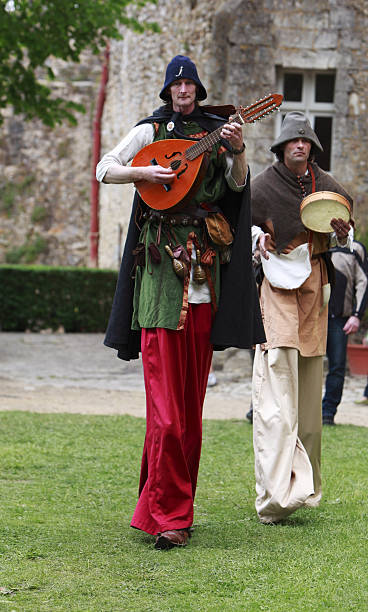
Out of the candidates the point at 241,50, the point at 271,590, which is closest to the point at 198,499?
the point at 271,590

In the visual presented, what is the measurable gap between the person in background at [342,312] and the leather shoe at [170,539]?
4.55 m

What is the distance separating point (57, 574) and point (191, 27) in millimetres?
11496

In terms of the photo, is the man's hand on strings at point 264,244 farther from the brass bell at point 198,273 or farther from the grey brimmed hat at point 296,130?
the brass bell at point 198,273

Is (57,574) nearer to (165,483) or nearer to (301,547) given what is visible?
(165,483)

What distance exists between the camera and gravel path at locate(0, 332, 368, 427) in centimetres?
1001

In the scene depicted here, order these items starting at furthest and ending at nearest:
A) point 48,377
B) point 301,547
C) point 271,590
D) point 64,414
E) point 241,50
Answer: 1. point 241,50
2. point 48,377
3. point 64,414
4. point 301,547
5. point 271,590

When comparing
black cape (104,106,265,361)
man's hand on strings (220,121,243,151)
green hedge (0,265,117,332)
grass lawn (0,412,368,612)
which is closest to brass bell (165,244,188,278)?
black cape (104,106,265,361)

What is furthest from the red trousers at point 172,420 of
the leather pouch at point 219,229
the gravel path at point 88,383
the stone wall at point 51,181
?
the stone wall at point 51,181

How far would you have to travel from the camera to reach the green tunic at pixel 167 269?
15.1 feet

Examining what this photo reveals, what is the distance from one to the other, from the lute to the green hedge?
47.7 ft

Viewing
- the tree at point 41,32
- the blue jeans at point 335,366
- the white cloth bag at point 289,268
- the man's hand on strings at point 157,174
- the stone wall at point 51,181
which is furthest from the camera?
the stone wall at point 51,181

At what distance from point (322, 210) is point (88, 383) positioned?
7.60m

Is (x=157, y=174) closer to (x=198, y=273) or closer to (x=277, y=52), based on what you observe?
(x=198, y=273)

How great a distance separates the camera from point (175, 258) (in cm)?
460
